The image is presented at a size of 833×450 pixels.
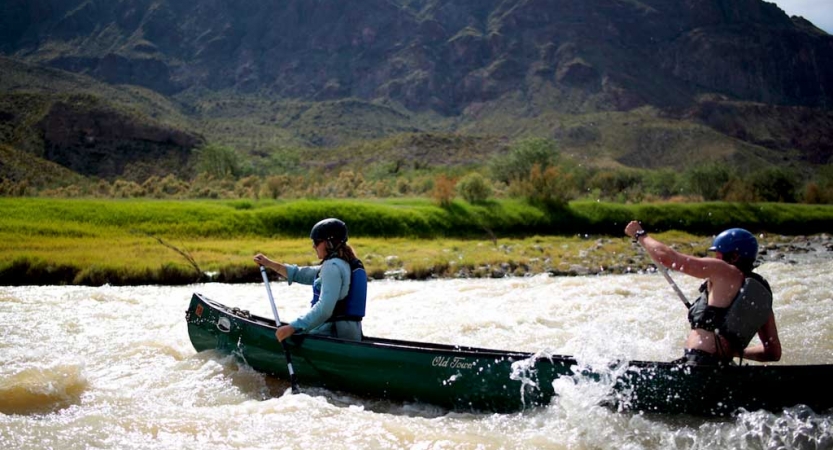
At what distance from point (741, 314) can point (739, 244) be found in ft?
2.23

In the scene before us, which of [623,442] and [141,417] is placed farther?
[141,417]

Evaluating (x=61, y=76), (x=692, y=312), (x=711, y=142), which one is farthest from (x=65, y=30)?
(x=692, y=312)

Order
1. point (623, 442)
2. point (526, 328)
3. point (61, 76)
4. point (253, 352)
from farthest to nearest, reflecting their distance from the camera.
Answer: point (61, 76)
point (526, 328)
point (253, 352)
point (623, 442)

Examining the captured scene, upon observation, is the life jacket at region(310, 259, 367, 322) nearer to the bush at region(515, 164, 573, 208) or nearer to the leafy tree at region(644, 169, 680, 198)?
the bush at region(515, 164, 573, 208)

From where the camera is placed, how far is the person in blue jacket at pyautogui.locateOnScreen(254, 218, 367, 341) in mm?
8008

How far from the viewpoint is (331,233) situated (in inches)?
316

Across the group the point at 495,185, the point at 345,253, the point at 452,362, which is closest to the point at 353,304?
the point at 345,253

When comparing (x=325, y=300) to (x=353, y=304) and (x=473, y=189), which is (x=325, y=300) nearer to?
(x=353, y=304)

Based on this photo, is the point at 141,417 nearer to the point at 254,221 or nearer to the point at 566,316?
the point at 566,316

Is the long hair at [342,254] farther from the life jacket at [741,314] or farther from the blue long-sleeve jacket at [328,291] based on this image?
the life jacket at [741,314]

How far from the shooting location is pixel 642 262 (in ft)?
82.2

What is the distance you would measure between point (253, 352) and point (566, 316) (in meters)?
7.42

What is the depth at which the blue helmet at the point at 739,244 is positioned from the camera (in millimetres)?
6434

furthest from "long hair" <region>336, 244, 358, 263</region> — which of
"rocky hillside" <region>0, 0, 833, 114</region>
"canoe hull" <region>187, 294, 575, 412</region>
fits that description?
"rocky hillside" <region>0, 0, 833, 114</region>
